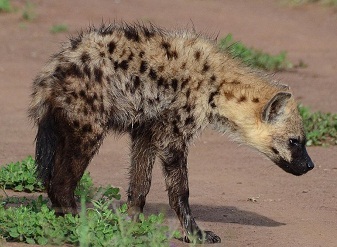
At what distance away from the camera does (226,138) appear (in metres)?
9.33

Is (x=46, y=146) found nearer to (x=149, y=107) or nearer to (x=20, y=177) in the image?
(x=149, y=107)

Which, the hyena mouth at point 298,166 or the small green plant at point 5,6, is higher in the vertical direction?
the small green plant at point 5,6

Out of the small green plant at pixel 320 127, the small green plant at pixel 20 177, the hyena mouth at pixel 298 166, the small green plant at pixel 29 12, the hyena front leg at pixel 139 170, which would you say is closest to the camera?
the hyena front leg at pixel 139 170

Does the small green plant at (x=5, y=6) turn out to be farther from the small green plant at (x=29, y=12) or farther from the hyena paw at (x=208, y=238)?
the hyena paw at (x=208, y=238)

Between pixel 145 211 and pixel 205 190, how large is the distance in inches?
30.9

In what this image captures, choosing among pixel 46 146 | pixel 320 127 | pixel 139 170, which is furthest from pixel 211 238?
pixel 320 127

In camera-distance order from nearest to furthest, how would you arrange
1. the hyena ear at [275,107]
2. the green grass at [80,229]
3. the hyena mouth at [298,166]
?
the green grass at [80,229] → the hyena ear at [275,107] → the hyena mouth at [298,166]

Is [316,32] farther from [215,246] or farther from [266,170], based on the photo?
[215,246]

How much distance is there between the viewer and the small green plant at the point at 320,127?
9.09 metres

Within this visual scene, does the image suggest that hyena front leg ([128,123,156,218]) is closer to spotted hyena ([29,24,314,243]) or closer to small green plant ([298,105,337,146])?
spotted hyena ([29,24,314,243])

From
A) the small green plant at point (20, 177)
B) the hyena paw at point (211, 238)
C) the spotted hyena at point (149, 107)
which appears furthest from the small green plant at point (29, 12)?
the hyena paw at point (211, 238)

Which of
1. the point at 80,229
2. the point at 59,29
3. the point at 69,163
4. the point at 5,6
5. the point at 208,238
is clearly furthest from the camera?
the point at 5,6

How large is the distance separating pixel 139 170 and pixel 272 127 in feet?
3.32

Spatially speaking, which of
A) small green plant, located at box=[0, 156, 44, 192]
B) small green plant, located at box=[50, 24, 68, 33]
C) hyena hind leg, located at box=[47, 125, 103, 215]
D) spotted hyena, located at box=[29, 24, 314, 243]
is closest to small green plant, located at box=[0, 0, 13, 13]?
small green plant, located at box=[50, 24, 68, 33]
